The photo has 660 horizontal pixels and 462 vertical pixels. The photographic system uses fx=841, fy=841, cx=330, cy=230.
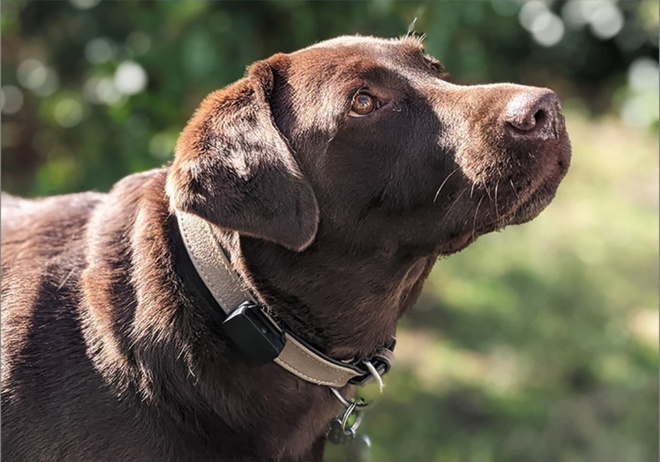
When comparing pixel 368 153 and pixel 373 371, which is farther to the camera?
pixel 373 371

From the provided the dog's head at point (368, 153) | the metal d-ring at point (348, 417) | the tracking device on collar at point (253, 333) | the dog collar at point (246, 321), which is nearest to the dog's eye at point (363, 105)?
the dog's head at point (368, 153)

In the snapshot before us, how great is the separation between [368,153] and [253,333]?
65cm

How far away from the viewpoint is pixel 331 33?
446 cm

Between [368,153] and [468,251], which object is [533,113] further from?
[468,251]

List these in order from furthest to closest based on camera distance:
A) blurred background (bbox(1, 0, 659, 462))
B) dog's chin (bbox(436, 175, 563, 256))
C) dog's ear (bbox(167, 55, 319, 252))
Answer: blurred background (bbox(1, 0, 659, 462)) → dog's chin (bbox(436, 175, 563, 256)) → dog's ear (bbox(167, 55, 319, 252))

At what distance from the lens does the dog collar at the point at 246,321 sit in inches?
97.7

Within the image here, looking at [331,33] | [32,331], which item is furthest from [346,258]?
[331,33]

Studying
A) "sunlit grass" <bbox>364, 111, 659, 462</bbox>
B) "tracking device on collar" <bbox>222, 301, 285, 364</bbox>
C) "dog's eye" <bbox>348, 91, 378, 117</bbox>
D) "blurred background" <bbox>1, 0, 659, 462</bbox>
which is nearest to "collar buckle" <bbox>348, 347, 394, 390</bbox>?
"tracking device on collar" <bbox>222, 301, 285, 364</bbox>

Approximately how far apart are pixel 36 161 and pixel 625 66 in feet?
25.6

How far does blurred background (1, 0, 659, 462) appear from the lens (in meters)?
4.37

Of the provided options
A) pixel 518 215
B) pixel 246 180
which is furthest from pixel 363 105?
pixel 518 215

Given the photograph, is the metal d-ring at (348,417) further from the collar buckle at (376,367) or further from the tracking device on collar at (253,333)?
the tracking device on collar at (253,333)

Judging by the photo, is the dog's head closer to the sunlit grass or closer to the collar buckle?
the collar buckle

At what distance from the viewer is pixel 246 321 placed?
8.10 ft
